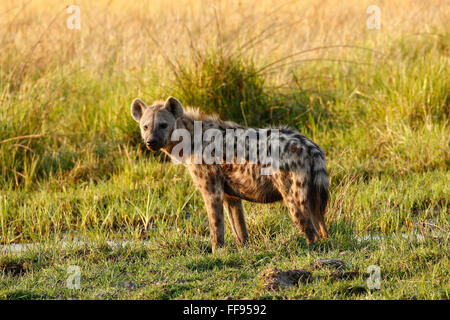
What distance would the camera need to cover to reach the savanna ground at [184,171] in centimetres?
392

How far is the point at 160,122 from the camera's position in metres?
4.70

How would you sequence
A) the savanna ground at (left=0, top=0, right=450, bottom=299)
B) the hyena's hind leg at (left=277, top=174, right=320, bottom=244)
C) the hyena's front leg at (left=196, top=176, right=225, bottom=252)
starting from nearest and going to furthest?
the savanna ground at (left=0, top=0, right=450, bottom=299), the hyena's hind leg at (left=277, top=174, right=320, bottom=244), the hyena's front leg at (left=196, top=176, right=225, bottom=252)

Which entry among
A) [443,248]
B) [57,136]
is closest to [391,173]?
[443,248]

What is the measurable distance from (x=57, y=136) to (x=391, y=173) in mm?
3498

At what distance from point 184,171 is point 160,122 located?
149cm

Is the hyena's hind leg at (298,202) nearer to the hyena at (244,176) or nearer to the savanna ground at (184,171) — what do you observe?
the hyena at (244,176)

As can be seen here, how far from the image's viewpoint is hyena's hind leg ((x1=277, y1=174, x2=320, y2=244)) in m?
4.15

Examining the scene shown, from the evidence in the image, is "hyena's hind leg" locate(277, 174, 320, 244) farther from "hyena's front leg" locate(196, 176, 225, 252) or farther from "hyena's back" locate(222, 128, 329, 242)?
"hyena's front leg" locate(196, 176, 225, 252)

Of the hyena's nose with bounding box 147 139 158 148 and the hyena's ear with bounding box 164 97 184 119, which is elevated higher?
the hyena's ear with bounding box 164 97 184 119

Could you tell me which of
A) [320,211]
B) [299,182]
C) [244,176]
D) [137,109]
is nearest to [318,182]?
[299,182]

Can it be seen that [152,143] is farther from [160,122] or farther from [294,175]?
[294,175]

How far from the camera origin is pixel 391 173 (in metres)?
5.91


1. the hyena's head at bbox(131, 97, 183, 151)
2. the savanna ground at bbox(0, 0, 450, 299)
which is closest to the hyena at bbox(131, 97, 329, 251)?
the hyena's head at bbox(131, 97, 183, 151)
